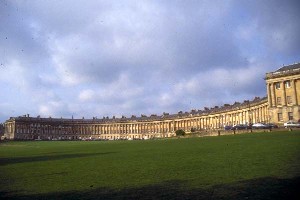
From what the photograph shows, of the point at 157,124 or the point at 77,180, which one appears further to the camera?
the point at 157,124

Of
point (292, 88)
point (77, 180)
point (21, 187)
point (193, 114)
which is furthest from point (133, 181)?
point (193, 114)

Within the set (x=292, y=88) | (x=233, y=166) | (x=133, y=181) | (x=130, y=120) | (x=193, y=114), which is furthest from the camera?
(x=130, y=120)

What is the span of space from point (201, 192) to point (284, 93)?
206 feet

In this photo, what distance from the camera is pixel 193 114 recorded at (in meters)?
137

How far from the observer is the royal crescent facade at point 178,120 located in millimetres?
64938

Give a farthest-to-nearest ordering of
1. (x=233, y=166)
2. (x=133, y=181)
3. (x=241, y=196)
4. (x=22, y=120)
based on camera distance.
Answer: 1. (x=22, y=120)
2. (x=233, y=166)
3. (x=133, y=181)
4. (x=241, y=196)

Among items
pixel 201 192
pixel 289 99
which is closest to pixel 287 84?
pixel 289 99

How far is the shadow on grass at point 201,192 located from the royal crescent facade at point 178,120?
58.7 m

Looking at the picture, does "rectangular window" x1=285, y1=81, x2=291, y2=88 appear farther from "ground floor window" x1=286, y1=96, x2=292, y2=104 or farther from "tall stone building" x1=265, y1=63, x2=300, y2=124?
"ground floor window" x1=286, y1=96, x2=292, y2=104

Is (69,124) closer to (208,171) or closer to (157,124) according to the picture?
(157,124)

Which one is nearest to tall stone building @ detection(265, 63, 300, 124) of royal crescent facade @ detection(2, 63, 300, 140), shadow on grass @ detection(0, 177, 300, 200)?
royal crescent facade @ detection(2, 63, 300, 140)

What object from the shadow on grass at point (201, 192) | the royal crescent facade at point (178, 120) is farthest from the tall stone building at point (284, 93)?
the shadow on grass at point (201, 192)

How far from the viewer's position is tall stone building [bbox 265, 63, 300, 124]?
63188mm

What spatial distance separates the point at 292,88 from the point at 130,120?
4528 inches
